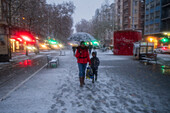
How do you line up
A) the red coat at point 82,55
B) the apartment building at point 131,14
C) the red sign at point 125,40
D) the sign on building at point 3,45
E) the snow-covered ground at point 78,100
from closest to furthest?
the snow-covered ground at point 78,100 < the red coat at point 82,55 < the sign on building at point 3,45 < the red sign at point 125,40 < the apartment building at point 131,14

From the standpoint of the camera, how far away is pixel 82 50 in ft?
23.3

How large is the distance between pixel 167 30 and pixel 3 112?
4469 cm

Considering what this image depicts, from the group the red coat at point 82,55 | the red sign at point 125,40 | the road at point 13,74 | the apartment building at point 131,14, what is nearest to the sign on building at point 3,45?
the road at point 13,74

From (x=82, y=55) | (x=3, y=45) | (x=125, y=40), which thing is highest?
(x=125, y=40)

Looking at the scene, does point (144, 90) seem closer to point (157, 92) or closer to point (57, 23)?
point (157, 92)

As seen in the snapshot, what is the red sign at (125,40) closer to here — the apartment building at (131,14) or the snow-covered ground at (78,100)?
the snow-covered ground at (78,100)

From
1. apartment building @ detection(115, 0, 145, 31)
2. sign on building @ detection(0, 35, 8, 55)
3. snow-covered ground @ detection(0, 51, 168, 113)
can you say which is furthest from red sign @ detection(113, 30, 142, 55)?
apartment building @ detection(115, 0, 145, 31)

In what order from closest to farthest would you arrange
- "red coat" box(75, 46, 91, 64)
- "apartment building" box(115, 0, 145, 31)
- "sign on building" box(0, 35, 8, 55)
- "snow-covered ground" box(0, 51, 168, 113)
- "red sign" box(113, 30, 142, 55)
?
1. "snow-covered ground" box(0, 51, 168, 113)
2. "red coat" box(75, 46, 91, 64)
3. "sign on building" box(0, 35, 8, 55)
4. "red sign" box(113, 30, 142, 55)
5. "apartment building" box(115, 0, 145, 31)

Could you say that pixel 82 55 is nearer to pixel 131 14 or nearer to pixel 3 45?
pixel 3 45

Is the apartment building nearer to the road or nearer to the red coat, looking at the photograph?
the road

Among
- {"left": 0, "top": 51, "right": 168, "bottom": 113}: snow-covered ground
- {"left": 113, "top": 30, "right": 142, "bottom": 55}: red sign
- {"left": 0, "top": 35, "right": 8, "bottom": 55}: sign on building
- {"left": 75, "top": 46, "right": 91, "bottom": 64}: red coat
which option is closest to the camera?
{"left": 0, "top": 51, "right": 168, "bottom": 113}: snow-covered ground

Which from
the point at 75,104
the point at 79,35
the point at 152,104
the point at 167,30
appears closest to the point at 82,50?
the point at 75,104

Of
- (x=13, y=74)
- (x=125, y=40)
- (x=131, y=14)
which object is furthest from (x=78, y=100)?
(x=131, y=14)

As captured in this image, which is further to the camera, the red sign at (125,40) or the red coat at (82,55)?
the red sign at (125,40)
